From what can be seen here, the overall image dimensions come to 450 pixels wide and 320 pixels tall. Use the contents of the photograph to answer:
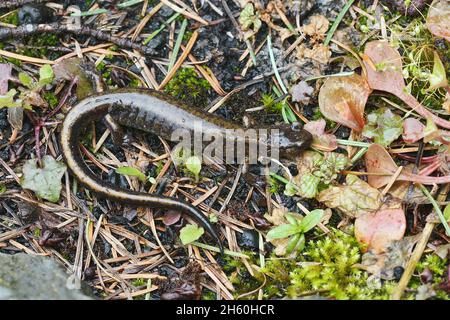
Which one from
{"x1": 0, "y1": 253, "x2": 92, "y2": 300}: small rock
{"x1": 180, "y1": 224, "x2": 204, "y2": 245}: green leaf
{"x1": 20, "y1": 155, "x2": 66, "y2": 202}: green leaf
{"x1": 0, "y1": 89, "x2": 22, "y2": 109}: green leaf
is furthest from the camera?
{"x1": 0, "y1": 89, "x2": 22, "y2": 109}: green leaf

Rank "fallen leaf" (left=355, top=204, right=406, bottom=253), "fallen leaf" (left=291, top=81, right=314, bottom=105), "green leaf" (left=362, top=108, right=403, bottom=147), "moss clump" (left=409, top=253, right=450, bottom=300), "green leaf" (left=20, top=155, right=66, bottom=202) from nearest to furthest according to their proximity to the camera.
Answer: "moss clump" (left=409, top=253, right=450, bottom=300), "fallen leaf" (left=355, top=204, right=406, bottom=253), "green leaf" (left=362, top=108, right=403, bottom=147), "green leaf" (left=20, top=155, right=66, bottom=202), "fallen leaf" (left=291, top=81, right=314, bottom=105)

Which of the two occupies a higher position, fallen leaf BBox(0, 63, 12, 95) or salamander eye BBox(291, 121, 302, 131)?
fallen leaf BBox(0, 63, 12, 95)

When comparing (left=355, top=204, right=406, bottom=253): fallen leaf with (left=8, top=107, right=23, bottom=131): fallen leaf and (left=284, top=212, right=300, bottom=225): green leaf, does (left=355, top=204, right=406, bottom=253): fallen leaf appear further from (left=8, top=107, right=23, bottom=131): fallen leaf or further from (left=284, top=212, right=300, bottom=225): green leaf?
(left=8, top=107, right=23, bottom=131): fallen leaf

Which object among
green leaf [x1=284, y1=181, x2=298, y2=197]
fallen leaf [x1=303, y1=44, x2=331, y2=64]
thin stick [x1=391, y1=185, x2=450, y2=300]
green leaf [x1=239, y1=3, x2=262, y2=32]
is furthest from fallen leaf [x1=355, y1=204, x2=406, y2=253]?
green leaf [x1=239, y1=3, x2=262, y2=32]

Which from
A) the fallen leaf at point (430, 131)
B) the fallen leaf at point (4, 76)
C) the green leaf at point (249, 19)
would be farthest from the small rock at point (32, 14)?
the fallen leaf at point (430, 131)

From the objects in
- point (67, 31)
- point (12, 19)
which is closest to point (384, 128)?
point (67, 31)

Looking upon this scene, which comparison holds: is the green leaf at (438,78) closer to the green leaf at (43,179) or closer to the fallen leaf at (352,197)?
the fallen leaf at (352,197)

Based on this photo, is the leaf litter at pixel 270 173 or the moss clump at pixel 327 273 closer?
the moss clump at pixel 327 273
